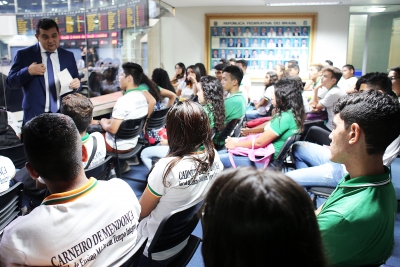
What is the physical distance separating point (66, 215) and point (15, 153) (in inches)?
70.7

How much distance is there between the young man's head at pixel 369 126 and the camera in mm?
1193

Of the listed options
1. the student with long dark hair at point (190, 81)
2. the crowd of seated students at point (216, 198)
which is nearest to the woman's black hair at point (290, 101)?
the crowd of seated students at point (216, 198)

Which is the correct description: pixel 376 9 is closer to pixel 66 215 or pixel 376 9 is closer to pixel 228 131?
pixel 228 131

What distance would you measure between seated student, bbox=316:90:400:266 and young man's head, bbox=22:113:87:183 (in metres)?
0.86

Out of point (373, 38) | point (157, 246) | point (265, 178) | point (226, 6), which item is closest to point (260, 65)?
point (226, 6)

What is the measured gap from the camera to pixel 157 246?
149 cm

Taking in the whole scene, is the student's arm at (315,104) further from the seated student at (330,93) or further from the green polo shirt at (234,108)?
the green polo shirt at (234,108)

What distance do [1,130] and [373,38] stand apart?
845cm

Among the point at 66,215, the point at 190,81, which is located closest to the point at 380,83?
the point at 66,215

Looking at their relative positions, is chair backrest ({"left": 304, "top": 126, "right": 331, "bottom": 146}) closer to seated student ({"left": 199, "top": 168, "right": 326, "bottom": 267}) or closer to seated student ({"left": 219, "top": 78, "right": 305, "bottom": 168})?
seated student ({"left": 219, "top": 78, "right": 305, "bottom": 168})

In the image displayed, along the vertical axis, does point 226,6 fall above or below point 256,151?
above

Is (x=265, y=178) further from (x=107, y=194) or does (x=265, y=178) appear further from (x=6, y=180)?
(x=6, y=180)

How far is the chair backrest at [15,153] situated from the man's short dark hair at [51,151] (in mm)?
1375

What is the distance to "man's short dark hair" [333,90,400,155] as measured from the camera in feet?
3.91
